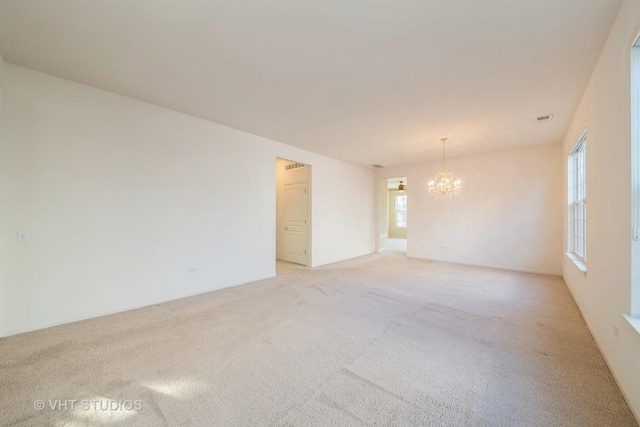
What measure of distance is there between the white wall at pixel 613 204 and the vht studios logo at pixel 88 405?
10.4 ft

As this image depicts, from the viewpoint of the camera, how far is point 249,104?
3.31 metres

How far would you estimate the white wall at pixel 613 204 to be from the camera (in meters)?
1.65

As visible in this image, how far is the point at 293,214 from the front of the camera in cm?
629

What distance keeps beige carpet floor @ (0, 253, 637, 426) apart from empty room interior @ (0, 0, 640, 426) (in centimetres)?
2

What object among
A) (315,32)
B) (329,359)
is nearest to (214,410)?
(329,359)

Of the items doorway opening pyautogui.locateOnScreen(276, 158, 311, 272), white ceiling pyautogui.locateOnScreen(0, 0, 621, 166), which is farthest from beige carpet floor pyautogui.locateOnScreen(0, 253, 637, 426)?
white ceiling pyautogui.locateOnScreen(0, 0, 621, 166)

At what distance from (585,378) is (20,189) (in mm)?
5396

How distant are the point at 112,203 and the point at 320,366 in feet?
10.2

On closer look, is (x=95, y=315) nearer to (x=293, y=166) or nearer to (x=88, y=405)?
(x=88, y=405)

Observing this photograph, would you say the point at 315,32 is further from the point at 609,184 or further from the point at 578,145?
the point at 578,145

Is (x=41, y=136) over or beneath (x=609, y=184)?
over

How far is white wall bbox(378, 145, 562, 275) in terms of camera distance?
5191 mm

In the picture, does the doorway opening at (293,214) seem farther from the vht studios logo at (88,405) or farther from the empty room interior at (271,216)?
the vht studios logo at (88,405)

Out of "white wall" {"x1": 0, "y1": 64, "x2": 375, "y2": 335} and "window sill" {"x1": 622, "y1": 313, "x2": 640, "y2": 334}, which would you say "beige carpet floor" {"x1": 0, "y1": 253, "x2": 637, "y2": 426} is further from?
"window sill" {"x1": 622, "y1": 313, "x2": 640, "y2": 334}
